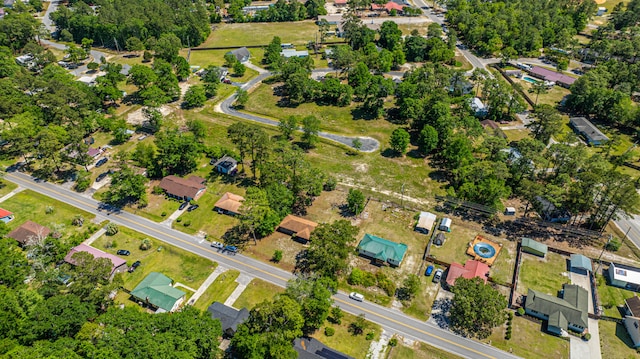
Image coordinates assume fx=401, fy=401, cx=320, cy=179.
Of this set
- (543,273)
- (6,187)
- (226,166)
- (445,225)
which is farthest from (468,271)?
(6,187)

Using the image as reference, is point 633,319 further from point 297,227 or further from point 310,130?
point 310,130

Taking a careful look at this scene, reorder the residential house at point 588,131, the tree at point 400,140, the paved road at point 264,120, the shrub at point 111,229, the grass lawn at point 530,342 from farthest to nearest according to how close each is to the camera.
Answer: the paved road at point 264,120 → the residential house at point 588,131 → the tree at point 400,140 → the shrub at point 111,229 → the grass lawn at point 530,342

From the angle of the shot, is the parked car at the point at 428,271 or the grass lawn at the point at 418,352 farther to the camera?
the parked car at the point at 428,271

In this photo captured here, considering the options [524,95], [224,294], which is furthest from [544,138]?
[224,294]

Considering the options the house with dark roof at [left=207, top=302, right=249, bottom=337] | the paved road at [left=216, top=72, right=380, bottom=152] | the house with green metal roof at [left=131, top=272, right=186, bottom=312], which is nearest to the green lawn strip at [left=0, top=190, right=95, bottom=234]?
the house with green metal roof at [left=131, top=272, right=186, bottom=312]

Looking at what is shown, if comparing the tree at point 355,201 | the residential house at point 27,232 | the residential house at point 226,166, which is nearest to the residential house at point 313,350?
the tree at point 355,201

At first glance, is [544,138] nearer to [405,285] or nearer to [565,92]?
[565,92]

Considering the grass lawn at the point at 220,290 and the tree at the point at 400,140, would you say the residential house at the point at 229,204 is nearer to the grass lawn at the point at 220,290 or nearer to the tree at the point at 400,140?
the grass lawn at the point at 220,290
